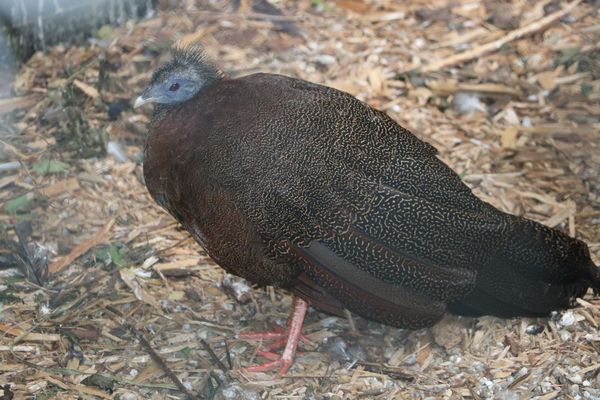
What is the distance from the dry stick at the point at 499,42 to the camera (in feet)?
18.7

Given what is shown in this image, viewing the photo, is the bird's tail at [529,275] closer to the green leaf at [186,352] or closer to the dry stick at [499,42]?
the green leaf at [186,352]

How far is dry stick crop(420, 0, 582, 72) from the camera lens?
5691mm

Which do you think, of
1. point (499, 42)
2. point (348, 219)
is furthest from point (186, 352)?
point (499, 42)

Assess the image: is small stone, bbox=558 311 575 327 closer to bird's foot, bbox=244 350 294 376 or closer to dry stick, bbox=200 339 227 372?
bird's foot, bbox=244 350 294 376

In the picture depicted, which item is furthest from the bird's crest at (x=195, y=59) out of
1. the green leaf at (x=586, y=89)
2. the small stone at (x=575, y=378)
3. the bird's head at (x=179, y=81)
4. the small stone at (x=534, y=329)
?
the green leaf at (x=586, y=89)

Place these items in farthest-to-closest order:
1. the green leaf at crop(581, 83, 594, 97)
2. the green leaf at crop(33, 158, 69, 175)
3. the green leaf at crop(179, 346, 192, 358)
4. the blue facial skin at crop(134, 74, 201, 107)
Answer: the green leaf at crop(581, 83, 594, 97) → the green leaf at crop(33, 158, 69, 175) → the blue facial skin at crop(134, 74, 201, 107) → the green leaf at crop(179, 346, 192, 358)

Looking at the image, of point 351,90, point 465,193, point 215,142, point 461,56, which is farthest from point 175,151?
point 461,56

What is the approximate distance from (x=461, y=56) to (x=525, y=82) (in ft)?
1.50

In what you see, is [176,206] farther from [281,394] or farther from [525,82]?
[525,82]

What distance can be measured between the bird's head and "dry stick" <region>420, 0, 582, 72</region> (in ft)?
6.62

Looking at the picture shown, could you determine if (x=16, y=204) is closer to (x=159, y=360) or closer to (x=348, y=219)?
(x=159, y=360)

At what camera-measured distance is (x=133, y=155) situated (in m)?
5.03

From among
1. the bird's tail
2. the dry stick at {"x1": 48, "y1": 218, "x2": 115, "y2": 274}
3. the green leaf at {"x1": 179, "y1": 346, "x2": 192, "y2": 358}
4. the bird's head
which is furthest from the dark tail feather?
the dry stick at {"x1": 48, "y1": 218, "x2": 115, "y2": 274}

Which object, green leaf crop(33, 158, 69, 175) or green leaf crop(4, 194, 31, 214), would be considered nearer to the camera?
green leaf crop(4, 194, 31, 214)
